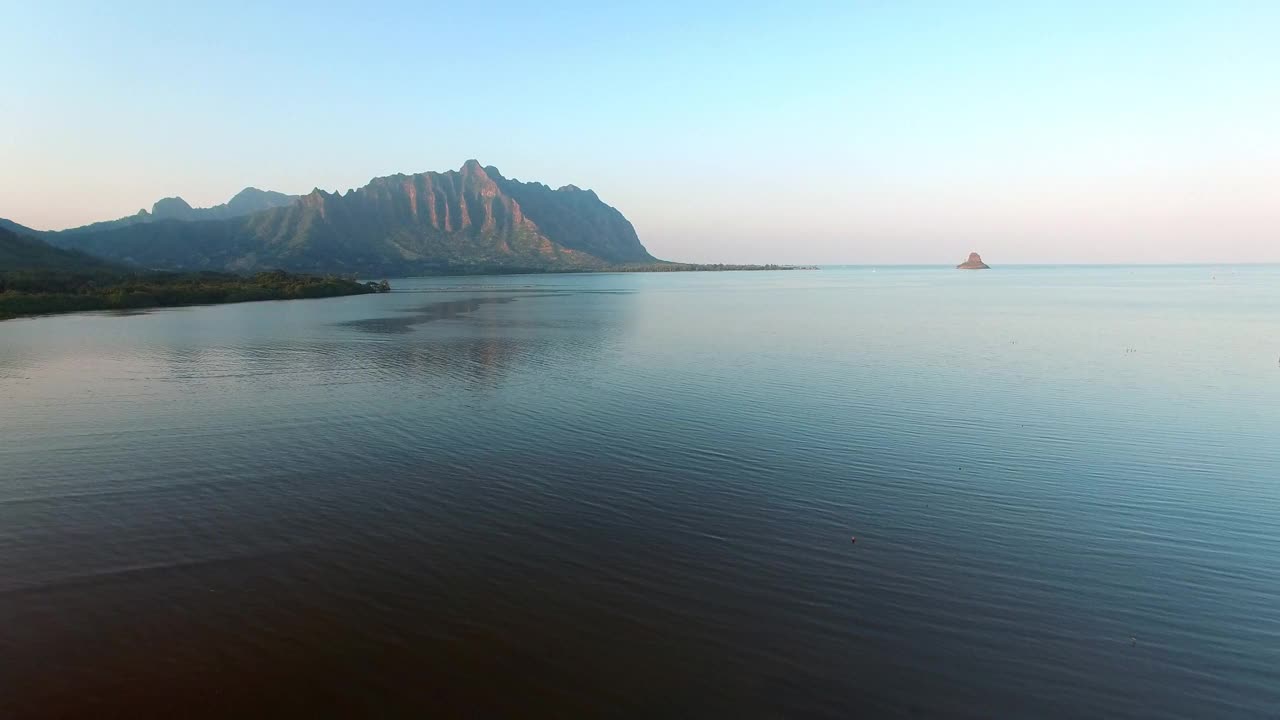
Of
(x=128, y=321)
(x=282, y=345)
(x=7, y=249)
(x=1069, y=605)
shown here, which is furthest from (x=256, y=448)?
(x=7, y=249)

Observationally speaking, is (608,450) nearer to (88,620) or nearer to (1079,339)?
(88,620)

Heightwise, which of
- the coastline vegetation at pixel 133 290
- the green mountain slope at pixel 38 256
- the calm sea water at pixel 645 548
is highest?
the green mountain slope at pixel 38 256

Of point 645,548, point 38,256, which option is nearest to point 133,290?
point 38,256

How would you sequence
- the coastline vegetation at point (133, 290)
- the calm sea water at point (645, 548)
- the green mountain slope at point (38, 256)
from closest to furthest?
the calm sea water at point (645, 548) < the coastline vegetation at point (133, 290) < the green mountain slope at point (38, 256)

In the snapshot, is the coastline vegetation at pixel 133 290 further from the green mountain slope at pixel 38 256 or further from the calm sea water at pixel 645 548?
the calm sea water at pixel 645 548

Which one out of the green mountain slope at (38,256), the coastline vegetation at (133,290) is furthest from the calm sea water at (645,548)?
the green mountain slope at (38,256)

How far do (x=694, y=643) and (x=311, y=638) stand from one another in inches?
224

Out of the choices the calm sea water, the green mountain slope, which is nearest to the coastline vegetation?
the green mountain slope

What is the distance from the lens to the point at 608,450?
1953cm

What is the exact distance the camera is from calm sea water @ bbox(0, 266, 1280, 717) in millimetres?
8766

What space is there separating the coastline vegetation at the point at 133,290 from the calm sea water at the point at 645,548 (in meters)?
63.8

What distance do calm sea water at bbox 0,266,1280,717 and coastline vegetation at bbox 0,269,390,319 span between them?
209ft

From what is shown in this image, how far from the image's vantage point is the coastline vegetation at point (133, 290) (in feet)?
252

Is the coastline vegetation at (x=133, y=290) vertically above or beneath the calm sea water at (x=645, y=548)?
above
